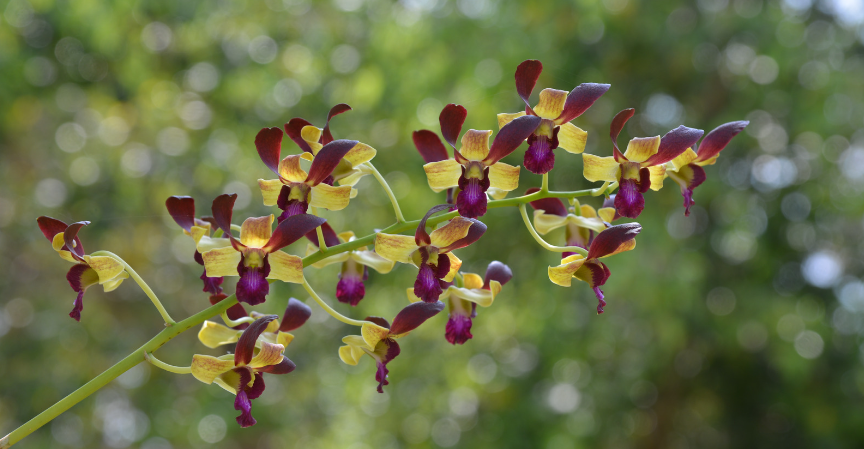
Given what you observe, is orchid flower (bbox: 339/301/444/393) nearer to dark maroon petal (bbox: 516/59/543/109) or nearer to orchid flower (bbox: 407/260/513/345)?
orchid flower (bbox: 407/260/513/345)

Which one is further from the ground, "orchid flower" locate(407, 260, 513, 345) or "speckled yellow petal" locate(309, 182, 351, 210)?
"speckled yellow petal" locate(309, 182, 351, 210)

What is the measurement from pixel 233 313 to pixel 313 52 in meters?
4.39

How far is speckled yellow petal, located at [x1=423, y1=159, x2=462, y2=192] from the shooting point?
0.81m

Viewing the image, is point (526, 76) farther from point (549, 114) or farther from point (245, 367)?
point (245, 367)

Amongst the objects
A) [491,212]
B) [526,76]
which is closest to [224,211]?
[526,76]

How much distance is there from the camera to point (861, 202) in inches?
169

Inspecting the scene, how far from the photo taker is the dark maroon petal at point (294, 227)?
27.7 inches

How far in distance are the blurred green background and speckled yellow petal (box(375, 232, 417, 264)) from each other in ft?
10.3

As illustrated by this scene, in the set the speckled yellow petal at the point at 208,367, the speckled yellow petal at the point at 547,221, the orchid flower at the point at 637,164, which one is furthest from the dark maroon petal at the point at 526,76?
the speckled yellow petal at the point at 208,367

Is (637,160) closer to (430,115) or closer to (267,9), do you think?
(430,115)

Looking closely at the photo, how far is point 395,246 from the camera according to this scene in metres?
0.80

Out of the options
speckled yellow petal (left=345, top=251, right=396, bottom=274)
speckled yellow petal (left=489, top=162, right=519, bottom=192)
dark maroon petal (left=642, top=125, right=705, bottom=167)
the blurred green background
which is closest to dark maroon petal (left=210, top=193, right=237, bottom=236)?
speckled yellow petal (left=345, top=251, right=396, bottom=274)

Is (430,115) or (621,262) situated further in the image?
(430,115)

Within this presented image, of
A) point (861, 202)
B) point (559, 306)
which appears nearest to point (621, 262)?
point (559, 306)
